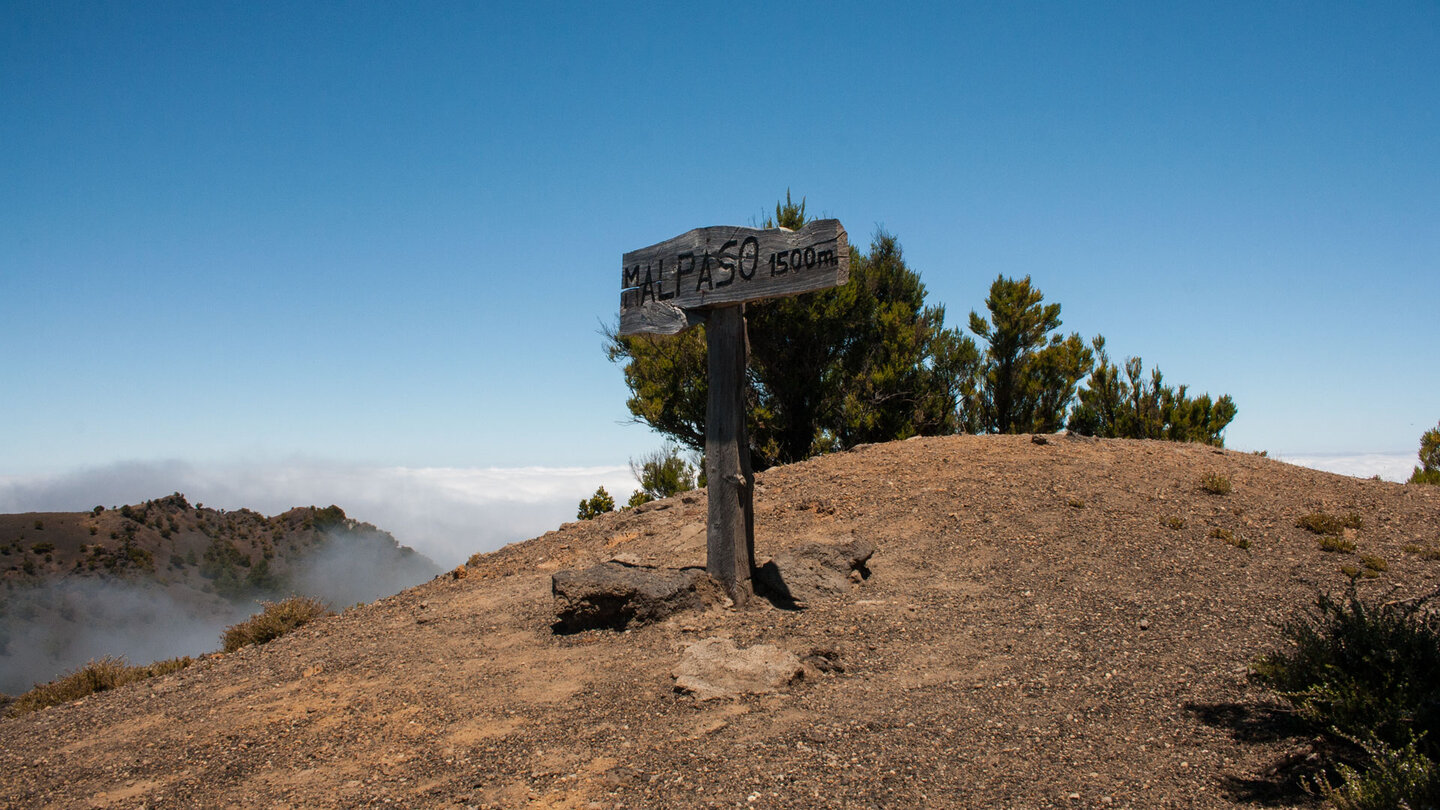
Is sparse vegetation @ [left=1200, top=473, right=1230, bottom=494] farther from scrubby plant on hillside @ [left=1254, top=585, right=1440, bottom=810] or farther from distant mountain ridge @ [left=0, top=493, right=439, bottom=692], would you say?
distant mountain ridge @ [left=0, top=493, right=439, bottom=692]

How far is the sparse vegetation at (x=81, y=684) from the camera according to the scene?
7402 mm

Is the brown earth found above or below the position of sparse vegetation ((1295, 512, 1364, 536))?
below

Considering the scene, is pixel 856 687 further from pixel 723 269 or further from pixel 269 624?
pixel 269 624

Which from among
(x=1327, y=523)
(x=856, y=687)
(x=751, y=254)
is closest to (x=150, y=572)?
(x=751, y=254)

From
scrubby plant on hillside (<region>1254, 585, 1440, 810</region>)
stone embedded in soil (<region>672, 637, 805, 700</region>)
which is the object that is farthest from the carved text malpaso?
scrubby plant on hillside (<region>1254, 585, 1440, 810</region>)

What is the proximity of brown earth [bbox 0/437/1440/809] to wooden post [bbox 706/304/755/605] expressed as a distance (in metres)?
0.36

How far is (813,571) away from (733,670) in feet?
6.51

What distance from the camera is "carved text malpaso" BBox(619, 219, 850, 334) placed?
6573 millimetres

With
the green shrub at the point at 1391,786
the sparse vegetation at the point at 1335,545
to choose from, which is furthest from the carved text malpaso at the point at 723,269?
the sparse vegetation at the point at 1335,545

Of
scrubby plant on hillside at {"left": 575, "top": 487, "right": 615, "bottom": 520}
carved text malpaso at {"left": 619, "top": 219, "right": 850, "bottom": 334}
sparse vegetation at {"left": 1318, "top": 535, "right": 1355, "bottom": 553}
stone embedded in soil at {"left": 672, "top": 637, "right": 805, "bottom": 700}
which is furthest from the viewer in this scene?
scrubby plant on hillside at {"left": 575, "top": 487, "right": 615, "bottom": 520}

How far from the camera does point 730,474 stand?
6.97m

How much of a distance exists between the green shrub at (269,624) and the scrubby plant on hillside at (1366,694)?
28.1ft

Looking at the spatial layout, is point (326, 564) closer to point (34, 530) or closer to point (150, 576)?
point (150, 576)

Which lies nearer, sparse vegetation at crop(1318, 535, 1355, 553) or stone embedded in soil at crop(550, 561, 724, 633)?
stone embedded in soil at crop(550, 561, 724, 633)
